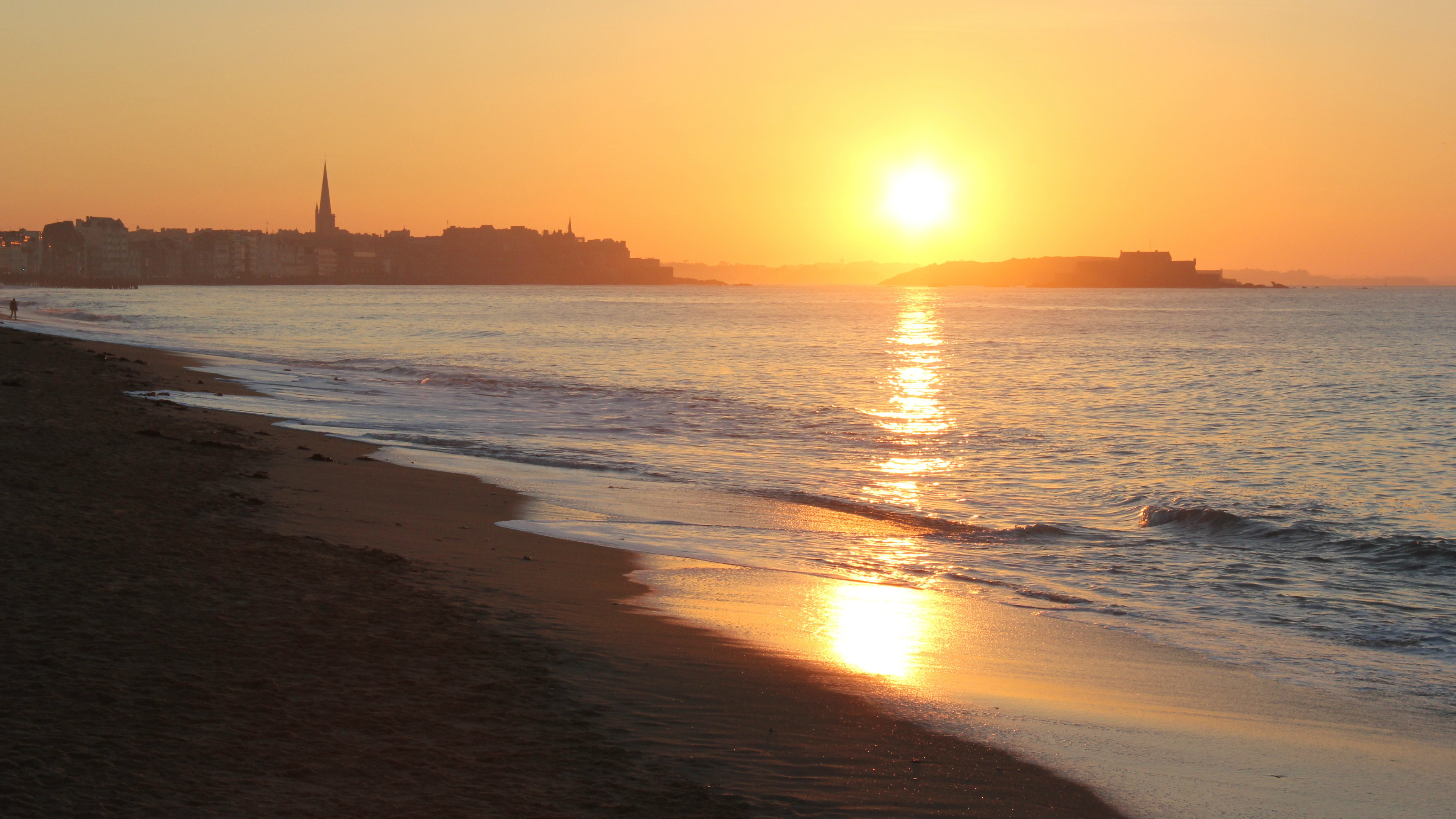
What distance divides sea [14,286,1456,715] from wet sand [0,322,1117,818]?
10.2 ft

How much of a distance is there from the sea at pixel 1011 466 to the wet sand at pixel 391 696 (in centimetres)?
312

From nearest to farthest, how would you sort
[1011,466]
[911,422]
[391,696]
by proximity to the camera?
[391,696]
[1011,466]
[911,422]

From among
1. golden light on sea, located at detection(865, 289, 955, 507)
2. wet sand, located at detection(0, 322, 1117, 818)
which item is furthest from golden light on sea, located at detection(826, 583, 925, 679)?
golden light on sea, located at detection(865, 289, 955, 507)

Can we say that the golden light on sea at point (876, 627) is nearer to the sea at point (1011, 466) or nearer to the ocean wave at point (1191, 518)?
the sea at point (1011, 466)

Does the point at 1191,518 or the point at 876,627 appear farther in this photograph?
the point at 1191,518

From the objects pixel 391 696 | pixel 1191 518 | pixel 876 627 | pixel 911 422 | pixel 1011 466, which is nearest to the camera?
pixel 391 696

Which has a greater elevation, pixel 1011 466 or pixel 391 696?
pixel 391 696

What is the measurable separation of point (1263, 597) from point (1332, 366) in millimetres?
44980

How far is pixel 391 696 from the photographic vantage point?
5.14 m

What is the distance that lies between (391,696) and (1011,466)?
14.5m

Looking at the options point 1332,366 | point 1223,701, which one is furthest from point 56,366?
point 1332,366

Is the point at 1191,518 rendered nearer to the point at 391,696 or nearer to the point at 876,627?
the point at 876,627

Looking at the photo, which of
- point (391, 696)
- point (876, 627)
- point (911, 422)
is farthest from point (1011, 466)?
point (391, 696)

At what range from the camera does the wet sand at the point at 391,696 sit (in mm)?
4129
